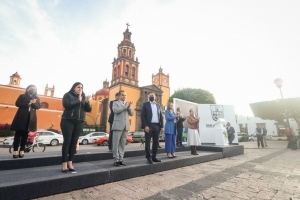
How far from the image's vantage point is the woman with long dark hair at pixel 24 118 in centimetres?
331

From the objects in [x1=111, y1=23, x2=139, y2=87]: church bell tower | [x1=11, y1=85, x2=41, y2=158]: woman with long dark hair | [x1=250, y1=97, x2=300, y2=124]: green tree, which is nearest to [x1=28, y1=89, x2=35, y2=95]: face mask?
[x1=11, y1=85, x2=41, y2=158]: woman with long dark hair

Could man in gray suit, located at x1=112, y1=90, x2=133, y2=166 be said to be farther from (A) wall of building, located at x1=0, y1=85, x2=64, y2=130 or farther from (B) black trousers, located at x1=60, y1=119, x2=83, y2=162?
(A) wall of building, located at x1=0, y1=85, x2=64, y2=130

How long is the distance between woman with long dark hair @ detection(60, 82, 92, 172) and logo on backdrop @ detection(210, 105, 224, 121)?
949 cm

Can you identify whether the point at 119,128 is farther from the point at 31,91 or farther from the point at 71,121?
the point at 31,91

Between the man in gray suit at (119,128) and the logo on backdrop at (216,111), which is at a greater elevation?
the logo on backdrop at (216,111)

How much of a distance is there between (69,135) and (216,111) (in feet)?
33.0

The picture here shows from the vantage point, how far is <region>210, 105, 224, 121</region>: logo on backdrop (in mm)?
10406

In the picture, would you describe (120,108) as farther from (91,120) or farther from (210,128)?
(91,120)

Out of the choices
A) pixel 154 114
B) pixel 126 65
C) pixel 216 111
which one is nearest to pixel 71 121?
pixel 154 114

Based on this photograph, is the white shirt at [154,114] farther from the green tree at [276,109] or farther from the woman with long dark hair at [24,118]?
the green tree at [276,109]

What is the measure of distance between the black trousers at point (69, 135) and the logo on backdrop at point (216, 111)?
9.56 m

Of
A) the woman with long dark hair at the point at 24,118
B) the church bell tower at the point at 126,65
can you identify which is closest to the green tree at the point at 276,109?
the church bell tower at the point at 126,65

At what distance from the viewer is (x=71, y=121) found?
2.81 m

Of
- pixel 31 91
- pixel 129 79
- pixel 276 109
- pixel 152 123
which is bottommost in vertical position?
pixel 152 123
